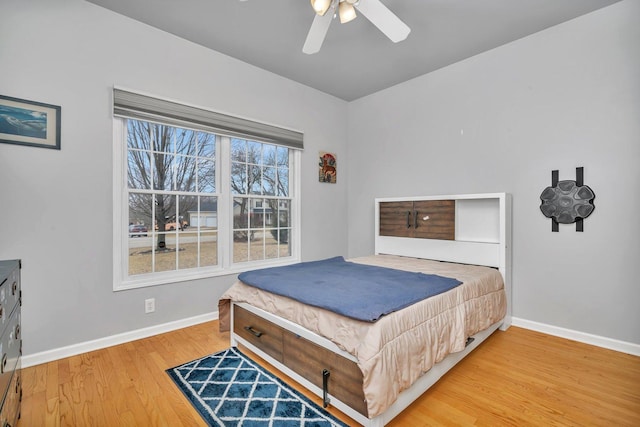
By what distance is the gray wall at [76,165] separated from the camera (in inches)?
85.0

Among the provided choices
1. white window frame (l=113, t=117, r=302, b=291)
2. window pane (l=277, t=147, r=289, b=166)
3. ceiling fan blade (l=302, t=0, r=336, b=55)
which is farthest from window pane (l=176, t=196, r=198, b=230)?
ceiling fan blade (l=302, t=0, r=336, b=55)

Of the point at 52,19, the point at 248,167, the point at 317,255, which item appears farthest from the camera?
the point at 317,255

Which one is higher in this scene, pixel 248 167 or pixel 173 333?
pixel 248 167

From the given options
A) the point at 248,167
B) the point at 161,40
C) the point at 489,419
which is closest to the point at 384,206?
the point at 248,167

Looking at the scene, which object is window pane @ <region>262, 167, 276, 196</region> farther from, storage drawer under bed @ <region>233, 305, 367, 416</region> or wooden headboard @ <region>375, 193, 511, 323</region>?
storage drawer under bed @ <region>233, 305, 367, 416</region>

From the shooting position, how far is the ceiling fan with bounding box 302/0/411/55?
1.94 metres

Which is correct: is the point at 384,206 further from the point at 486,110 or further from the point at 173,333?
the point at 173,333

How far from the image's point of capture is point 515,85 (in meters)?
2.98

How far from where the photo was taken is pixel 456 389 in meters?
1.91

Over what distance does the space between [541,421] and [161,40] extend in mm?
4002

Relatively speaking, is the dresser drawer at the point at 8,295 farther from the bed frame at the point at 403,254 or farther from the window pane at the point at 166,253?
the bed frame at the point at 403,254

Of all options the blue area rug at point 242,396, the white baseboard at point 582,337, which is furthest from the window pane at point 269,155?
the white baseboard at point 582,337

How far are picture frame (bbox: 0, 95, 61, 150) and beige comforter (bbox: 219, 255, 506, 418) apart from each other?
181cm

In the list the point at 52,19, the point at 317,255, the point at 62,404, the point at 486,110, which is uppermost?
the point at 52,19
